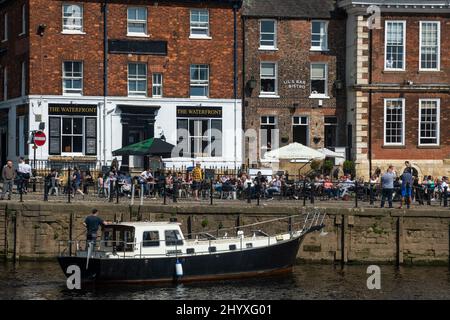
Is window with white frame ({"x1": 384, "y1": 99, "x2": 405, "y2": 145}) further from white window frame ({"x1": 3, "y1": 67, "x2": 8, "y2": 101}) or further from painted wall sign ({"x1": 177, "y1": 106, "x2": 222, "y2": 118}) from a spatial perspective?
white window frame ({"x1": 3, "y1": 67, "x2": 8, "y2": 101})

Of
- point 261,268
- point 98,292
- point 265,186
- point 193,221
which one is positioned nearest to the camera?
point 98,292

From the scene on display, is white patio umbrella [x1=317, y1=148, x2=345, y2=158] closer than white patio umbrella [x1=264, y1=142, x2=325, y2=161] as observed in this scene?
No

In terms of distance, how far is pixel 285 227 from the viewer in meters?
45.4

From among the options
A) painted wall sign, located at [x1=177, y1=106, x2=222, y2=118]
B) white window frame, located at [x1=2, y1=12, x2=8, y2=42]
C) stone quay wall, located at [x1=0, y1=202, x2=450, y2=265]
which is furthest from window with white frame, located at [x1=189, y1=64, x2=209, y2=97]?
stone quay wall, located at [x1=0, y1=202, x2=450, y2=265]

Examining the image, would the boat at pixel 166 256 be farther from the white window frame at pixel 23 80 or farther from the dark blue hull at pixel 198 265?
the white window frame at pixel 23 80

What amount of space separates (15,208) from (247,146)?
17269 millimetres

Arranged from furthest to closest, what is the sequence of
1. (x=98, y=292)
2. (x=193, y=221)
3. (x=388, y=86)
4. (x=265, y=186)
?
1. (x=388, y=86)
2. (x=265, y=186)
3. (x=193, y=221)
4. (x=98, y=292)

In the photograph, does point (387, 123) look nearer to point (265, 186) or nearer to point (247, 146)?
point (247, 146)

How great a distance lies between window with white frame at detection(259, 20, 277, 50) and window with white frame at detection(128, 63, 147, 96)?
5.92 metres

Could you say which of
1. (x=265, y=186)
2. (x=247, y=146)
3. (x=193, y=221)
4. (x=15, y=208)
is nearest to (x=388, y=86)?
(x=247, y=146)

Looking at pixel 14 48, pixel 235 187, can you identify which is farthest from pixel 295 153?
pixel 14 48

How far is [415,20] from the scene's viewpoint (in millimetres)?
59062

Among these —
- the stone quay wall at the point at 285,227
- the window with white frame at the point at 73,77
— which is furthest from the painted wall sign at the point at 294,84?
the stone quay wall at the point at 285,227

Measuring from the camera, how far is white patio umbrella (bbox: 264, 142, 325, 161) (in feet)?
179
